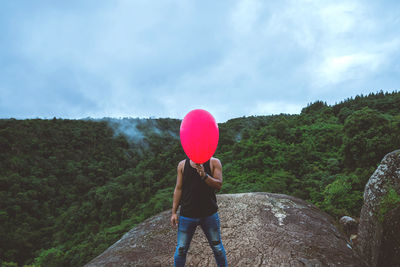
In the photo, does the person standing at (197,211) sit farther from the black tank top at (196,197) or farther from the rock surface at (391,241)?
the rock surface at (391,241)

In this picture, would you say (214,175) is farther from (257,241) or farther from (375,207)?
(375,207)

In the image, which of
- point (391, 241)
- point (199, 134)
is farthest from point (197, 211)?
point (391, 241)

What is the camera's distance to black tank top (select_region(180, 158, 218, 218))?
246 centimetres

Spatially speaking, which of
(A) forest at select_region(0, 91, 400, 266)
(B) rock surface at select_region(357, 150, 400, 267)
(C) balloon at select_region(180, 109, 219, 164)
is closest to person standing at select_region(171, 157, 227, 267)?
(C) balloon at select_region(180, 109, 219, 164)

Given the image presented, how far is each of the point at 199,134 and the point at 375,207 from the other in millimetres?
4740

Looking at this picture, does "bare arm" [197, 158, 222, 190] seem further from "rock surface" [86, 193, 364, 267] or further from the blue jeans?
"rock surface" [86, 193, 364, 267]

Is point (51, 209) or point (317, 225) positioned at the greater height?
point (317, 225)

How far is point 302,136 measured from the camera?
25.2 metres

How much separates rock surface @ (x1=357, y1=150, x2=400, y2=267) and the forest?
17.0 inches

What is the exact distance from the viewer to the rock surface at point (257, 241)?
3.85 m

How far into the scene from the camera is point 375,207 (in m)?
4.41

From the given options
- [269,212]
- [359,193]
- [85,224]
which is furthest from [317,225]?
[85,224]

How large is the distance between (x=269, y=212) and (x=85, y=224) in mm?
46665

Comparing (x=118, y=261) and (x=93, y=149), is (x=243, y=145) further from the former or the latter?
(x=93, y=149)
